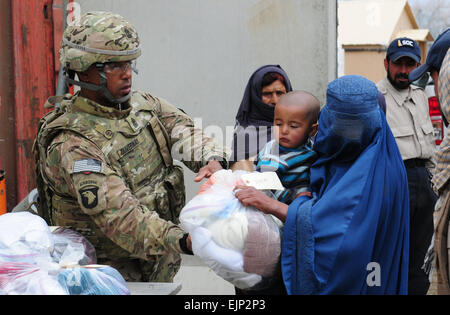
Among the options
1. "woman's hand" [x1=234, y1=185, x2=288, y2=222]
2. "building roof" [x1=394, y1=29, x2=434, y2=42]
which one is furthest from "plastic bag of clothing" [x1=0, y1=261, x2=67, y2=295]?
"building roof" [x1=394, y1=29, x2=434, y2=42]

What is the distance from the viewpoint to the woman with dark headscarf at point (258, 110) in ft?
11.2

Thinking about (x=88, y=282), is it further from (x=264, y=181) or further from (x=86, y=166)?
(x=264, y=181)

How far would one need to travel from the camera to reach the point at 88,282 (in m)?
2.28

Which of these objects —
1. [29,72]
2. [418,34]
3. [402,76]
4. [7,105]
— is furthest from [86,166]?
[418,34]

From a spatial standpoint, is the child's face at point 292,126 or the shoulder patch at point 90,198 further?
the shoulder patch at point 90,198

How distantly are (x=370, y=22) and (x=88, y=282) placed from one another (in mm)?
9977

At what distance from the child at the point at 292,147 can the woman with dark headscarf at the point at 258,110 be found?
2.35ft

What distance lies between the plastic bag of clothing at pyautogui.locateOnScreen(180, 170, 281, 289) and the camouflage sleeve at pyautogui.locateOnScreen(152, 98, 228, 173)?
909 millimetres

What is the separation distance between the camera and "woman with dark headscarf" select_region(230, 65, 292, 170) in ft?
11.2

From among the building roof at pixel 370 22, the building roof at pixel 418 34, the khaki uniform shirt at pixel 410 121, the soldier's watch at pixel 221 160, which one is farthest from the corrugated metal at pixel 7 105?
the building roof at pixel 418 34

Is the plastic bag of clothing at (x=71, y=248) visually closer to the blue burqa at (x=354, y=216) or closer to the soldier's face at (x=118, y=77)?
the soldier's face at (x=118, y=77)

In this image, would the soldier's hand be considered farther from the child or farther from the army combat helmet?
the army combat helmet

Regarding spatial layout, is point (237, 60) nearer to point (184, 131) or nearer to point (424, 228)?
point (184, 131)

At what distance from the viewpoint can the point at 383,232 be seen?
2.27 m
